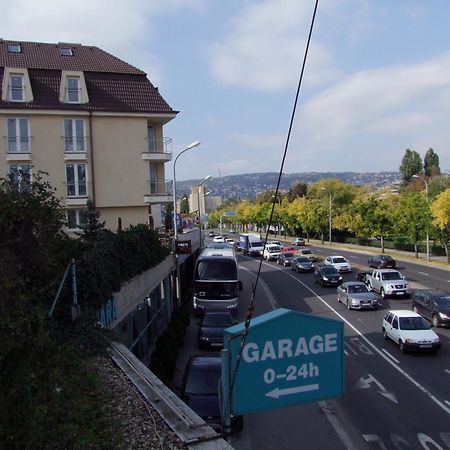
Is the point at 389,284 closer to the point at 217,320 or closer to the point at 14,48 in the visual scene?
the point at 217,320

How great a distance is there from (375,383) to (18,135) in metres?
25.5

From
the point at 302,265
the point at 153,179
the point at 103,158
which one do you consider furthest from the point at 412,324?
the point at 302,265

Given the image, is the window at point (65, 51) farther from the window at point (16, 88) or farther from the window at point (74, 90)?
the window at point (16, 88)

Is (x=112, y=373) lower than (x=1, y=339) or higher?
lower

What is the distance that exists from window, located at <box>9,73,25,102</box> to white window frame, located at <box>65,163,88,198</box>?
4.84 meters

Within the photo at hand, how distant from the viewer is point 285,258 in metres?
54.5

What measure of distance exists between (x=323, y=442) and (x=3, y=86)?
1085 inches

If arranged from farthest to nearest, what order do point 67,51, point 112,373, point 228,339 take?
point 67,51 → point 112,373 → point 228,339

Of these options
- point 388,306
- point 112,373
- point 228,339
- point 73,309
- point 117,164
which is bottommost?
point 388,306

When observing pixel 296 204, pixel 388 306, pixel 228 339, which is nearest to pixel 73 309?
pixel 228 339

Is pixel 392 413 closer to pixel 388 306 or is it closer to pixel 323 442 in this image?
pixel 323 442

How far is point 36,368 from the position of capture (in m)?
6.09

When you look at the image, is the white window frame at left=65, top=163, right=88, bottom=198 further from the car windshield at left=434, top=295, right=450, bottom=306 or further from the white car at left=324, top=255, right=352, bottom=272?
the car windshield at left=434, top=295, right=450, bottom=306

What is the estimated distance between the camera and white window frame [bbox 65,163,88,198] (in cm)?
3300
